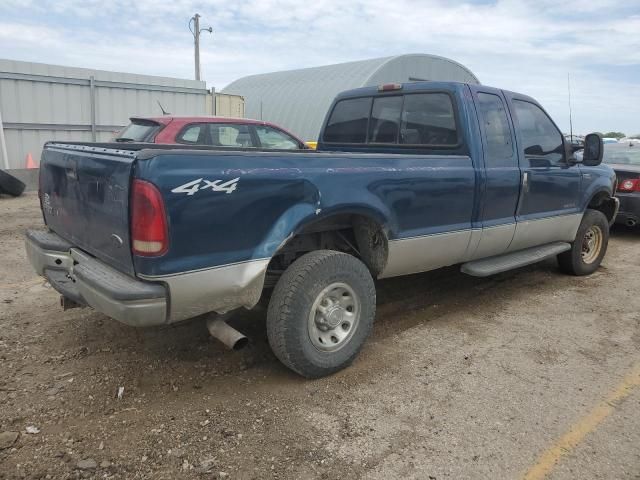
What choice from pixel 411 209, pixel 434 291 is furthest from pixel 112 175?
pixel 434 291

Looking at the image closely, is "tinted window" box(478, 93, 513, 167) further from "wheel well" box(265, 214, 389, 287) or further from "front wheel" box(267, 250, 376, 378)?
"front wheel" box(267, 250, 376, 378)

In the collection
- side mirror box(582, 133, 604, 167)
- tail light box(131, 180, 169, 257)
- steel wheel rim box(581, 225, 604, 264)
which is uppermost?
side mirror box(582, 133, 604, 167)

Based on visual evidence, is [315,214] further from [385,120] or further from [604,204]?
[604,204]

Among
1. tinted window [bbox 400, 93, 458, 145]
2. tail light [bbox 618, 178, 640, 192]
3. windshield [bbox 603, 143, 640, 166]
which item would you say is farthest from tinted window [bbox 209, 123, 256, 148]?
windshield [bbox 603, 143, 640, 166]

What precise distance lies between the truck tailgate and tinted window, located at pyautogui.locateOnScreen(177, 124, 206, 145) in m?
3.60

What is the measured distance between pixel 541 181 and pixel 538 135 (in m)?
0.47

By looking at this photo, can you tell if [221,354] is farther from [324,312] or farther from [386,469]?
[386,469]

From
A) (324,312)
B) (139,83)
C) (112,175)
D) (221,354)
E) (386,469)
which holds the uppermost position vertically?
(139,83)

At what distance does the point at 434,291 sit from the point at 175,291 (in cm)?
331

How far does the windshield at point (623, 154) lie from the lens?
906cm

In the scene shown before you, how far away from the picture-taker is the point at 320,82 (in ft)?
76.4

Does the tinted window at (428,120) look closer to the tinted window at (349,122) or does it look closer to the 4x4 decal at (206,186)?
the tinted window at (349,122)

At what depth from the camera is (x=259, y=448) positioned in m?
2.71

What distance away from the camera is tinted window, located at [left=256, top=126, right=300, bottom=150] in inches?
317
